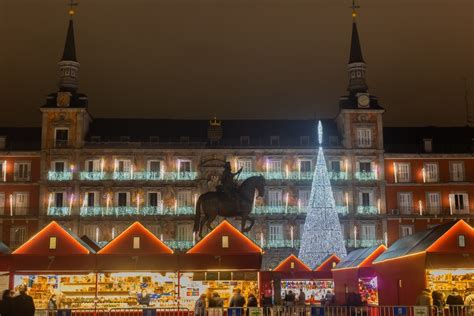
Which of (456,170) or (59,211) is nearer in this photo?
(59,211)

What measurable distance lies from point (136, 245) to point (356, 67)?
146 feet

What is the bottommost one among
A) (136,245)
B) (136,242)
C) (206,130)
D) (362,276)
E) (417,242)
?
(362,276)

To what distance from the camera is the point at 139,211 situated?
6525 cm

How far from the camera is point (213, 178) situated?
65.2 meters

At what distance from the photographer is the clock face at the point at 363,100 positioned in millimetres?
68312

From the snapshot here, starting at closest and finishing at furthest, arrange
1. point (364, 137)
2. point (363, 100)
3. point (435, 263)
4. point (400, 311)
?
point (400, 311)
point (435, 263)
point (364, 137)
point (363, 100)

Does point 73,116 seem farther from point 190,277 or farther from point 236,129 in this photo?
point 190,277

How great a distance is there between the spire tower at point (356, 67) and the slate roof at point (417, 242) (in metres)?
39.7

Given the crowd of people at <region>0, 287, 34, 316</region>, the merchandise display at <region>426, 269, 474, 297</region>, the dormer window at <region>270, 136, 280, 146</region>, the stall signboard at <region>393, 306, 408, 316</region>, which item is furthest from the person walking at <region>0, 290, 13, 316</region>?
the dormer window at <region>270, 136, 280, 146</region>

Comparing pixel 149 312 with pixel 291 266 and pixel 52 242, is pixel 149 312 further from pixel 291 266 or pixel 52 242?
pixel 291 266

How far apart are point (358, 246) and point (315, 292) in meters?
17.3

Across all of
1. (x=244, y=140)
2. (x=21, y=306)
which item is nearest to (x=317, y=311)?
(x=21, y=306)

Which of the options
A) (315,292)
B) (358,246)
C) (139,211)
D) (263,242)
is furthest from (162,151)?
(315,292)

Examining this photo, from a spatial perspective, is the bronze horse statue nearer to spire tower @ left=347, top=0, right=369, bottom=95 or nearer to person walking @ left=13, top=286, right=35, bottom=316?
person walking @ left=13, top=286, right=35, bottom=316
